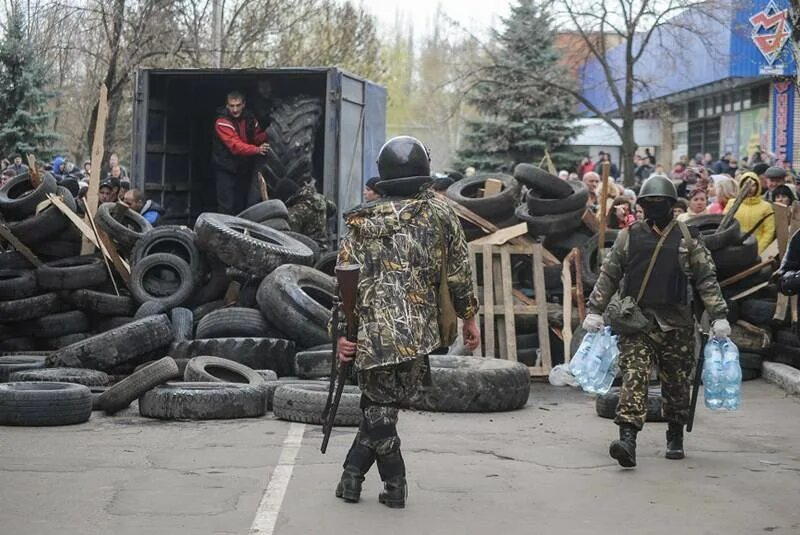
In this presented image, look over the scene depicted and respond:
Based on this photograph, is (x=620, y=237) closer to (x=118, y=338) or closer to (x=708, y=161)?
(x=118, y=338)

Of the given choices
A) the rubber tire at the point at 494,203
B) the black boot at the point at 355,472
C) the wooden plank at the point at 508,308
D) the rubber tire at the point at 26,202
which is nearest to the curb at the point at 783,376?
the wooden plank at the point at 508,308

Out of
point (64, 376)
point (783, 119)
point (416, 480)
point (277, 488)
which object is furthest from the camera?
point (783, 119)

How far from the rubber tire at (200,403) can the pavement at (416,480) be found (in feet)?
0.58

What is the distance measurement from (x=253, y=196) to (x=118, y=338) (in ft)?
22.3

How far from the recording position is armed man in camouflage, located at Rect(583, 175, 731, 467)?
9.09 metres

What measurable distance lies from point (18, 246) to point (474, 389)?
21.9 feet

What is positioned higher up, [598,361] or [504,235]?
[504,235]

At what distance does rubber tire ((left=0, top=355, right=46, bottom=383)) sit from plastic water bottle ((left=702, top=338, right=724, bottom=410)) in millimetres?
6650

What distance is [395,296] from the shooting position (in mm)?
7309

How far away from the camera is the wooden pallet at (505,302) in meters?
14.8

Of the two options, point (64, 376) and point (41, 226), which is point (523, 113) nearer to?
point (41, 226)

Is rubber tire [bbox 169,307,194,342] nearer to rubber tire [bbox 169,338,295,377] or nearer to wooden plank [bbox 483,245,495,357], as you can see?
rubber tire [bbox 169,338,295,377]

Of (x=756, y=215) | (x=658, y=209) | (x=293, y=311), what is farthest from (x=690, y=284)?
(x=756, y=215)

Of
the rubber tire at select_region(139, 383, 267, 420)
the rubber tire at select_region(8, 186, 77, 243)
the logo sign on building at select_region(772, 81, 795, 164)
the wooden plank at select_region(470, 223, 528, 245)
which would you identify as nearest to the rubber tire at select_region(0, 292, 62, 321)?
the rubber tire at select_region(8, 186, 77, 243)
